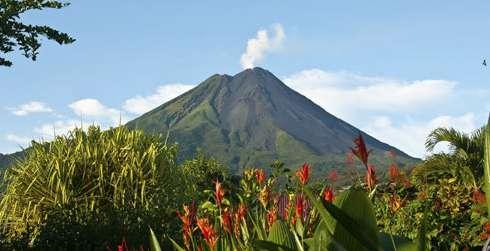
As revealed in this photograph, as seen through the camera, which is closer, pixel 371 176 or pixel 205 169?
pixel 371 176

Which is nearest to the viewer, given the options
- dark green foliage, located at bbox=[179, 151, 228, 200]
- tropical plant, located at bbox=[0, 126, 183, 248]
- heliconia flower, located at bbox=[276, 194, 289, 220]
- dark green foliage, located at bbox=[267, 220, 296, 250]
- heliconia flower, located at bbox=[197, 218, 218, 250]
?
dark green foliage, located at bbox=[267, 220, 296, 250]

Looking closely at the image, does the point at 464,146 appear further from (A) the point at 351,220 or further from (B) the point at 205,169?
(A) the point at 351,220

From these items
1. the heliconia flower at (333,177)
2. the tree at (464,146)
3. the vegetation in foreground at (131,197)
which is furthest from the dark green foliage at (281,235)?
the tree at (464,146)

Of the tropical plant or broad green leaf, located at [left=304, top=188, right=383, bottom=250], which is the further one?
the tropical plant

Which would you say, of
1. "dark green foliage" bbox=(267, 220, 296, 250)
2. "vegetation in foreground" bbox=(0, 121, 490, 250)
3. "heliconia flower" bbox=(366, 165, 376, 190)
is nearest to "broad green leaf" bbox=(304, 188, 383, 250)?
"heliconia flower" bbox=(366, 165, 376, 190)

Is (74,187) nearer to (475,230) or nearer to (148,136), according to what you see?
(148,136)

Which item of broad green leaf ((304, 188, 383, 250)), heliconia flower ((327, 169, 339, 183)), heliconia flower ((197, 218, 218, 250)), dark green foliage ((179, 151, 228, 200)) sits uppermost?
dark green foliage ((179, 151, 228, 200))

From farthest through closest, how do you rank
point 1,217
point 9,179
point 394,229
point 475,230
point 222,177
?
point 222,177
point 9,179
point 1,217
point 394,229
point 475,230

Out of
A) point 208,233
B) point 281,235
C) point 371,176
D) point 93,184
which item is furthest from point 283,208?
point 93,184

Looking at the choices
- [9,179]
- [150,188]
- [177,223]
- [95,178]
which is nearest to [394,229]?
[177,223]

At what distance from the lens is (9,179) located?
12156 millimetres

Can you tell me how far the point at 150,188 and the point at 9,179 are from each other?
2.72 meters

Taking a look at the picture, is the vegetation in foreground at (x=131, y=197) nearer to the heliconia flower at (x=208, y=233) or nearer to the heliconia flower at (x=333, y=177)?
the heliconia flower at (x=333, y=177)

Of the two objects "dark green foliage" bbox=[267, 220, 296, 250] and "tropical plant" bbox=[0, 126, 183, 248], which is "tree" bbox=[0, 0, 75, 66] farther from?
"dark green foliage" bbox=[267, 220, 296, 250]
